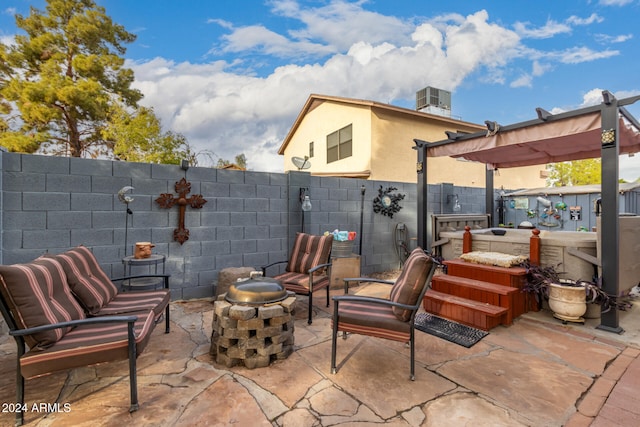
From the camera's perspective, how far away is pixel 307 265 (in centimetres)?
418

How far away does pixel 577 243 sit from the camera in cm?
362

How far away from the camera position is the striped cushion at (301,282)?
363 centimetres

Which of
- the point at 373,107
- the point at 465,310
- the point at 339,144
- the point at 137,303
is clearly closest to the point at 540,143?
the point at 465,310

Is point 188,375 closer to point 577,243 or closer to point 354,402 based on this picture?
point 354,402

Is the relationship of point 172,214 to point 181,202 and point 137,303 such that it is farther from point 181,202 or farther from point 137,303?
point 137,303

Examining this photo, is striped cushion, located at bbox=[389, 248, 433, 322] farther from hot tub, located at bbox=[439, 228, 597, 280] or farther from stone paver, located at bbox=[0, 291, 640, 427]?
hot tub, located at bbox=[439, 228, 597, 280]

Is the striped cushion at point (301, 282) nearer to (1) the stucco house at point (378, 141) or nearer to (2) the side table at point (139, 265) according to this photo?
(2) the side table at point (139, 265)

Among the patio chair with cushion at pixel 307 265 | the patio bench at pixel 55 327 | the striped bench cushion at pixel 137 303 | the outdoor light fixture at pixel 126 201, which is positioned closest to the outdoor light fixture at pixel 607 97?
the patio chair with cushion at pixel 307 265

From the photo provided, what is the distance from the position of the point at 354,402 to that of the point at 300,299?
2572 mm

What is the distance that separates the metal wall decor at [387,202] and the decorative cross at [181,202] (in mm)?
3587

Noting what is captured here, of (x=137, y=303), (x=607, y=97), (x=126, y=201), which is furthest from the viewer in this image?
(x=126, y=201)

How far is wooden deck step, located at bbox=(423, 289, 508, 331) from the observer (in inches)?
130

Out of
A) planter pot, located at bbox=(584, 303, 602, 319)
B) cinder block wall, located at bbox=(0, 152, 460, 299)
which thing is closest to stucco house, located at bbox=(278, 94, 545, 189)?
cinder block wall, located at bbox=(0, 152, 460, 299)

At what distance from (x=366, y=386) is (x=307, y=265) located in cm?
211
